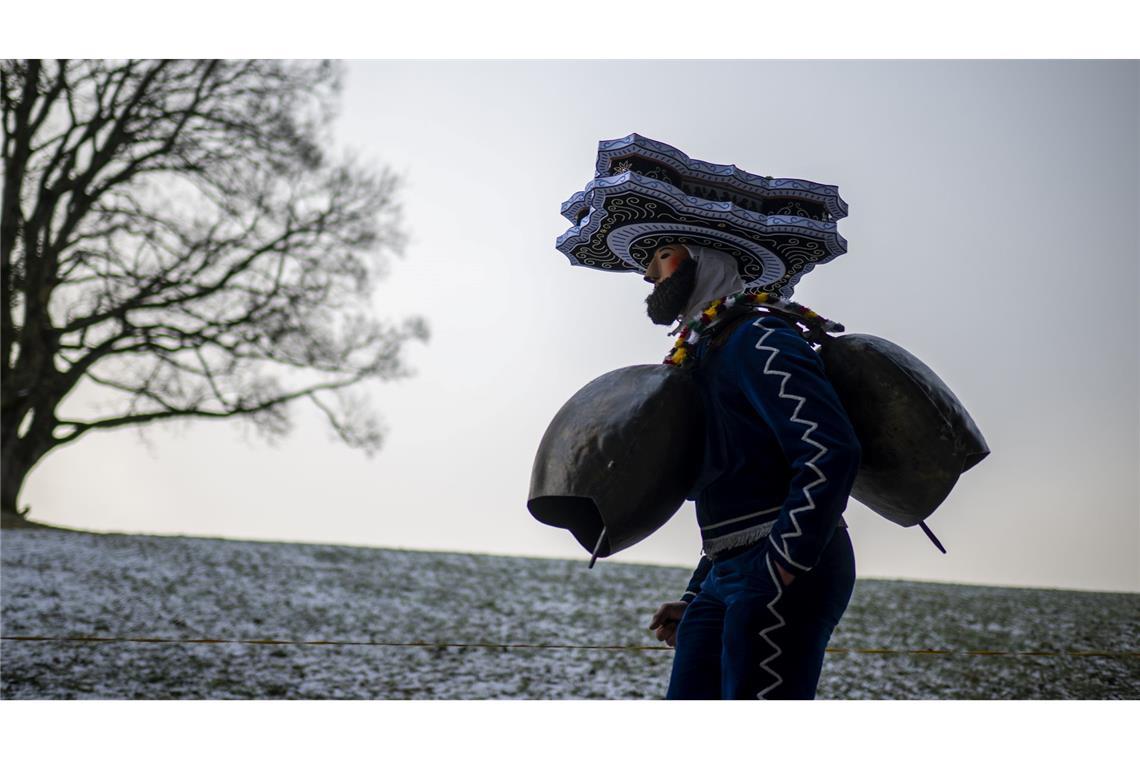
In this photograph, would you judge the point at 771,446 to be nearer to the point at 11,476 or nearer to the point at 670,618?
the point at 670,618

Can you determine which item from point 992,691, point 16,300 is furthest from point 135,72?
point 992,691

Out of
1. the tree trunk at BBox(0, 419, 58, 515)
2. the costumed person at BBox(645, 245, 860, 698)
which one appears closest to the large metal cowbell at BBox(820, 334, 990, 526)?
the costumed person at BBox(645, 245, 860, 698)

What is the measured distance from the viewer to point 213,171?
11.0 m

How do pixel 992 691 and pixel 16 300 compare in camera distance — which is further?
pixel 16 300

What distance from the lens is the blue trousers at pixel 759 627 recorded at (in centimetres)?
195

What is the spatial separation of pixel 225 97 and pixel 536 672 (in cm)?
757

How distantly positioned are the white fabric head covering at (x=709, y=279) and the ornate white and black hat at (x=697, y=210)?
2cm

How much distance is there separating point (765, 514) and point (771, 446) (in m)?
0.13

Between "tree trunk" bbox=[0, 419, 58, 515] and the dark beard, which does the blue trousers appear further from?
"tree trunk" bbox=[0, 419, 58, 515]

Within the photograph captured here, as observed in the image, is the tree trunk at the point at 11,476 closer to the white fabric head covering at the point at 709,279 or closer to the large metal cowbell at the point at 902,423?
the white fabric head covering at the point at 709,279

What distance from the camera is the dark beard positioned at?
2.40 meters

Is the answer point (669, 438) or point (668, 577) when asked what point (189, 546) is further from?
point (669, 438)

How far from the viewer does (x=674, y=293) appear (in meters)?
2.40

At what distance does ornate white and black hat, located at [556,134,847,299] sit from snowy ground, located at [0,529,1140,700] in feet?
15.5
